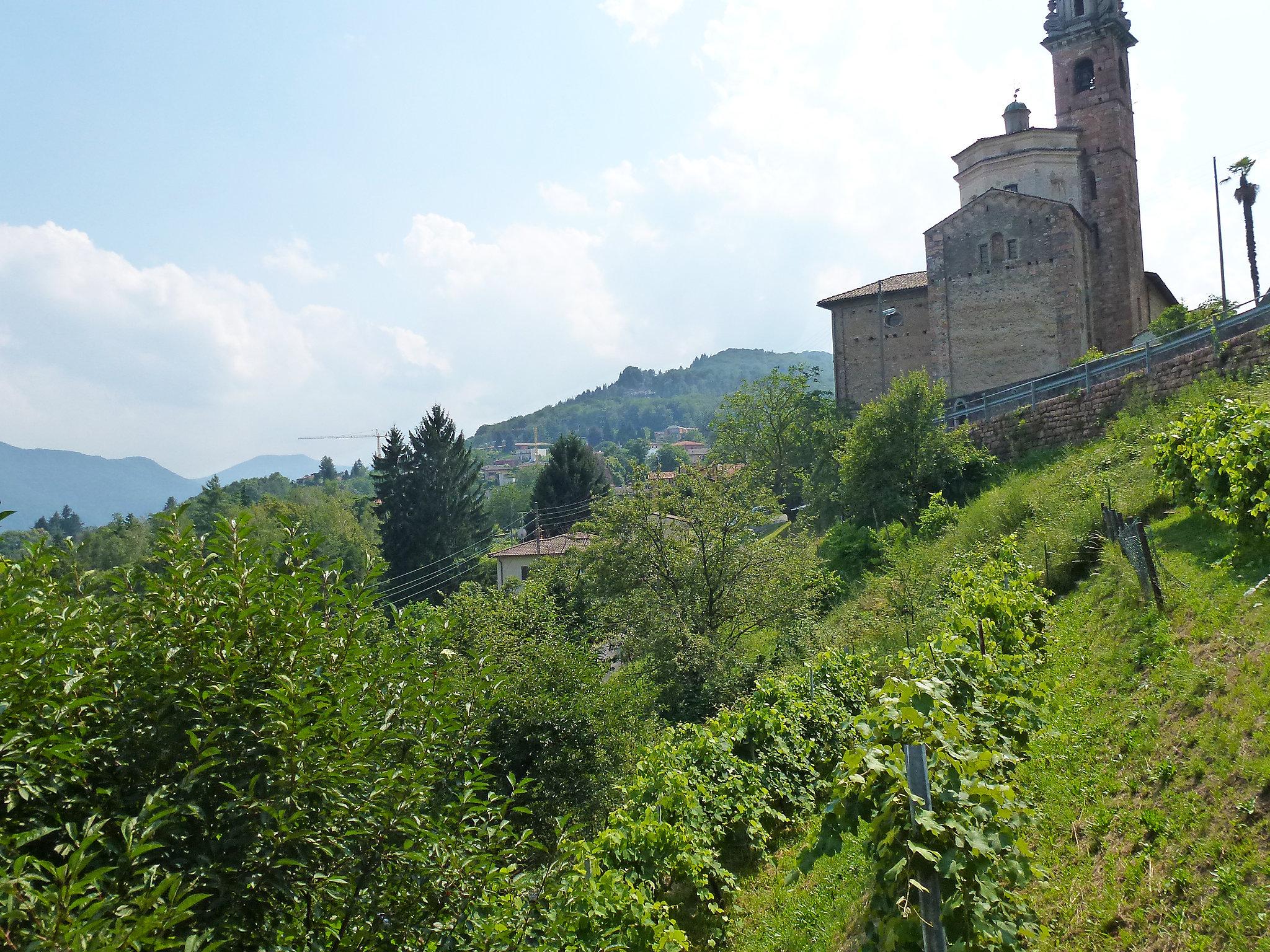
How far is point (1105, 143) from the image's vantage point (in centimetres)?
3891

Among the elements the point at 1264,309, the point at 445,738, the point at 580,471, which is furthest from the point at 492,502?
the point at 445,738

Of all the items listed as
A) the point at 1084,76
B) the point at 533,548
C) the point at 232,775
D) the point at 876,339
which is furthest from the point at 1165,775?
the point at 1084,76

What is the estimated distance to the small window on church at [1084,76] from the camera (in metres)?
39.8

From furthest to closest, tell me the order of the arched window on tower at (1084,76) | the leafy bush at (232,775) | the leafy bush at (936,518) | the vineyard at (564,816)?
the arched window on tower at (1084,76), the leafy bush at (936,518), the vineyard at (564,816), the leafy bush at (232,775)

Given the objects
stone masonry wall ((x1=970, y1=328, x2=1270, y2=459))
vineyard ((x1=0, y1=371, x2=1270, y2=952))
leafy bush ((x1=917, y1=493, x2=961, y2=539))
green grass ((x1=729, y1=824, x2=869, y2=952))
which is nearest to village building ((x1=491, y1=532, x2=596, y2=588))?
stone masonry wall ((x1=970, y1=328, x2=1270, y2=459))

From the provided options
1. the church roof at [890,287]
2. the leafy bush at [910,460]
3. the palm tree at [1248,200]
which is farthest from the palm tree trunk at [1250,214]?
the leafy bush at [910,460]

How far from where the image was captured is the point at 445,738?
4852 millimetres

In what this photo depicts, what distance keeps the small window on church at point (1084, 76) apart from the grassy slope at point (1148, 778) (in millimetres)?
36833

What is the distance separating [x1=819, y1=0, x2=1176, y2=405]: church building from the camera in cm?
3528

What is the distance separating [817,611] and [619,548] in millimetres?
5016

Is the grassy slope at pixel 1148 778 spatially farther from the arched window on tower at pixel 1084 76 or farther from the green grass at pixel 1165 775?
the arched window on tower at pixel 1084 76

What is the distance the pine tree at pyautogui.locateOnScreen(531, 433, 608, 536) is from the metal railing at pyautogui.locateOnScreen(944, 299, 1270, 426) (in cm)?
2820

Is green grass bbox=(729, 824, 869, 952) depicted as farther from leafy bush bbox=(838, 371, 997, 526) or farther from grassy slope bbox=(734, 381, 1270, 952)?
leafy bush bbox=(838, 371, 997, 526)

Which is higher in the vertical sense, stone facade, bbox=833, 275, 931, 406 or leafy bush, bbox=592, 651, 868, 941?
stone facade, bbox=833, 275, 931, 406
